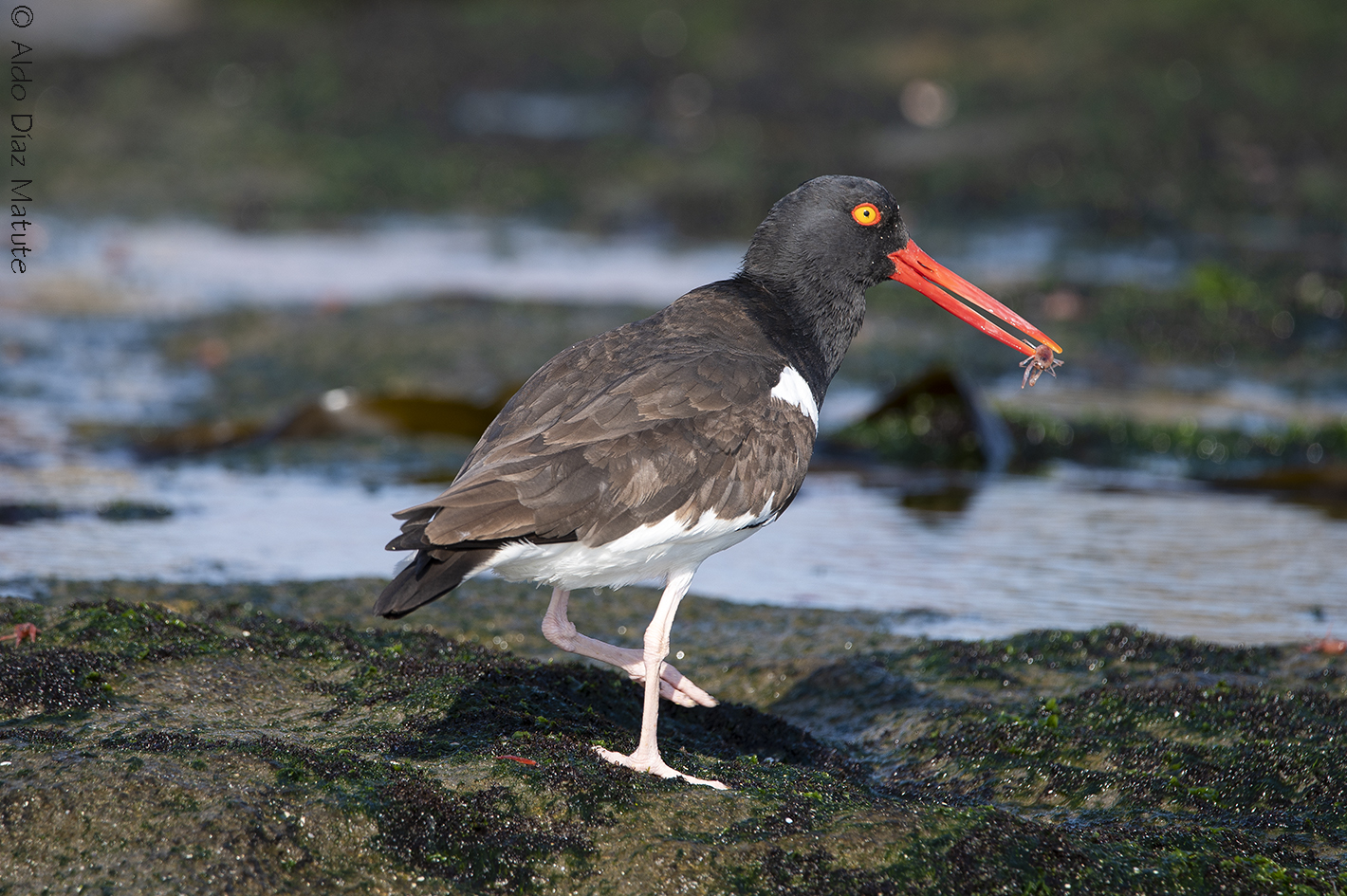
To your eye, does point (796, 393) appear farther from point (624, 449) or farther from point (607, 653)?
point (607, 653)

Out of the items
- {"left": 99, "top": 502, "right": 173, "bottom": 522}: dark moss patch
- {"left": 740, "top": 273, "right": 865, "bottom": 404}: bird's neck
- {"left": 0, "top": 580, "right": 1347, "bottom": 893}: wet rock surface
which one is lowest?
{"left": 0, "top": 580, "right": 1347, "bottom": 893}: wet rock surface

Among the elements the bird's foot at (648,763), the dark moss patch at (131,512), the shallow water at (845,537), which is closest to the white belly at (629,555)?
the bird's foot at (648,763)

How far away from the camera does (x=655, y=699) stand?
4.17 metres

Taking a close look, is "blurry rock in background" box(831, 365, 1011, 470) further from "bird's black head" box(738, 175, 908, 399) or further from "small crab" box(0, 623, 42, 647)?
"small crab" box(0, 623, 42, 647)

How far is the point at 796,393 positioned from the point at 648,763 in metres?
1.41

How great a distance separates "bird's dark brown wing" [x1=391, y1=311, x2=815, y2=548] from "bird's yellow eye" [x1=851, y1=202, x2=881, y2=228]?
962 mm

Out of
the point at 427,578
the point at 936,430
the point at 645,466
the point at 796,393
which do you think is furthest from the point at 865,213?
the point at 936,430

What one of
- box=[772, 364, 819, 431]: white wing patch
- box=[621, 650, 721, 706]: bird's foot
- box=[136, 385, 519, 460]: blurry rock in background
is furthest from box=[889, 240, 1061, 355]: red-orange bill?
box=[136, 385, 519, 460]: blurry rock in background

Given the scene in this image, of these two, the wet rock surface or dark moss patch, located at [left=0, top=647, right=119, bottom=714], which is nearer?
the wet rock surface

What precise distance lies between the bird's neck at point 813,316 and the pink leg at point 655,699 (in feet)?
3.68

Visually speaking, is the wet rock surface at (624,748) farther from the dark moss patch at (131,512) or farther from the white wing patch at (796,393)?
the dark moss patch at (131,512)

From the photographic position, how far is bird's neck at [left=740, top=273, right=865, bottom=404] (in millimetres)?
5262

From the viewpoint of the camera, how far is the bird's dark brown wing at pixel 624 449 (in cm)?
401

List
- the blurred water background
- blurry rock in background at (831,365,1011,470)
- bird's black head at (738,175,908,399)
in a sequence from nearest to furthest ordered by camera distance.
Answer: bird's black head at (738,175,908,399)
the blurred water background
blurry rock in background at (831,365,1011,470)
